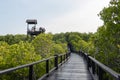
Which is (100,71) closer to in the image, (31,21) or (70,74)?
(70,74)

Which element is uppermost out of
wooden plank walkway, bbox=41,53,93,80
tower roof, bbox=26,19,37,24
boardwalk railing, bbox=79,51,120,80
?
tower roof, bbox=26,19,37,24

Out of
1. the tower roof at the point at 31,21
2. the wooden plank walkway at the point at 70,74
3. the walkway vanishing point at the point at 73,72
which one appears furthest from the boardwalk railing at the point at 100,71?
the tower roof at the point at 31,21

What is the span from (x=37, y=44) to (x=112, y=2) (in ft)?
155

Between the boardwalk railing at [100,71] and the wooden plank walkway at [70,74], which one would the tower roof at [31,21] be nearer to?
the wooden plank walkway at [70,74]

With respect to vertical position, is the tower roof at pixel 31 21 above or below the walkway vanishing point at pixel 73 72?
above

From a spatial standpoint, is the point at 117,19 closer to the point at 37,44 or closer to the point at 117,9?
the point at 117,9

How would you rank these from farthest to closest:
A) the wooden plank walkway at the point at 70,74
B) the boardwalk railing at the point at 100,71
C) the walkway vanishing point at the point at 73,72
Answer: the wooden plank walkway at the point at 70,74 → the walkway vanishing point at the point at 73,72 → the boardwalk railing at the point at 100,71

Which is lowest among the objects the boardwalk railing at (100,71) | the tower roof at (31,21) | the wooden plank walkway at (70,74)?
the wooden plank walkway at (70,74)

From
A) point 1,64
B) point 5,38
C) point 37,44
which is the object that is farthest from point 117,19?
point 5,38

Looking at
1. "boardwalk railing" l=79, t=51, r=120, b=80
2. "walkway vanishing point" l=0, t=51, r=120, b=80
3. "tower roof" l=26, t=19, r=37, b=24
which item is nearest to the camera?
"boardwalk railing" l=79, t=51, r=120, b=80

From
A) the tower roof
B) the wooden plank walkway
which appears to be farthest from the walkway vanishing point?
the tower roof

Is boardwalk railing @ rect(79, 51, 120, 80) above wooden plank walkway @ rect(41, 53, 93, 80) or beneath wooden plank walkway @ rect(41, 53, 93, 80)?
above

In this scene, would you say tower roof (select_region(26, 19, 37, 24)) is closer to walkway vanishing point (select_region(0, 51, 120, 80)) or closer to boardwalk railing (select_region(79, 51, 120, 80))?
walkway vanishing point (select_region(0, 51, 120, 80))

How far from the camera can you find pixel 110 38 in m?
30.4
